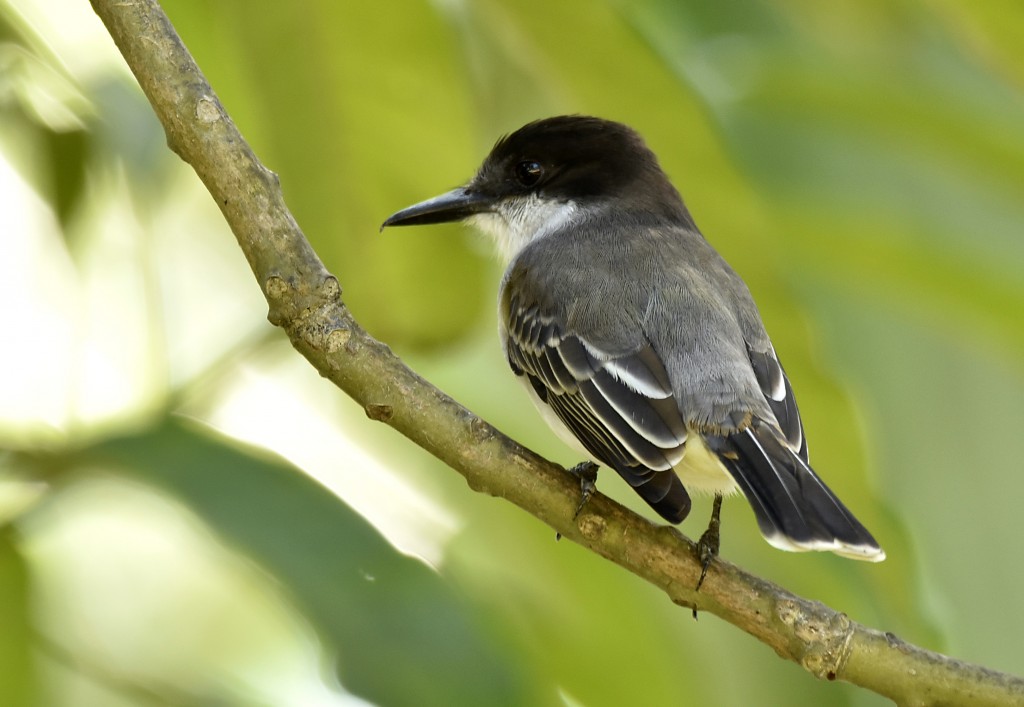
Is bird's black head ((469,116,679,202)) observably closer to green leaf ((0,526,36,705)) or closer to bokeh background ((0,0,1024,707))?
bokeh background ((0,0,1024,707))

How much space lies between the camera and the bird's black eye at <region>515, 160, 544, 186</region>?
3.01 metres

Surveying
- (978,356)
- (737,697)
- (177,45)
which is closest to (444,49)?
(177,45)

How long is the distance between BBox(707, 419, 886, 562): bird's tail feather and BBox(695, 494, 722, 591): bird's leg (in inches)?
3.4

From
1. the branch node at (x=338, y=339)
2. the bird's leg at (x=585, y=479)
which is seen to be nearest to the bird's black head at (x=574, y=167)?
the bird's leg at (x=585, y=479)

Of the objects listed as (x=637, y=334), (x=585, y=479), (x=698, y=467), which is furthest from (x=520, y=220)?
(x=585, y=479)

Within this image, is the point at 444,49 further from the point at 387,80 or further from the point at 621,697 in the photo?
the point at 621,697

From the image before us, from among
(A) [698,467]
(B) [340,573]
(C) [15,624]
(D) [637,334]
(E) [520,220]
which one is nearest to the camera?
(C) [15,624]

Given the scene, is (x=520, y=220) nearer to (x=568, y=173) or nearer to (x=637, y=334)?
(x=568, y=173)

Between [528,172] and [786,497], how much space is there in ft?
4.02

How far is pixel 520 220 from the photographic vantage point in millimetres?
2986

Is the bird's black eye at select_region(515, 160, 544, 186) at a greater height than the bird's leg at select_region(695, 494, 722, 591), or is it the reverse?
the bird's black eye at select_region(515, 160, 544, 186)

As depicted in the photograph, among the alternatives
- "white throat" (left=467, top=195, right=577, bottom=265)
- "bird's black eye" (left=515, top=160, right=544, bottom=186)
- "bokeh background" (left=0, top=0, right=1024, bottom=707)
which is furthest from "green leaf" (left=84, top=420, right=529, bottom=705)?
"bird's black eye" (left=515, top=160, right=544, bottom=186)

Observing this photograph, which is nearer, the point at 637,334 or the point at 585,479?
the point at 585,479

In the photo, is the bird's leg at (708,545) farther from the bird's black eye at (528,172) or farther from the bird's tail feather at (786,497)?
the bird's black eye at (528,172)
